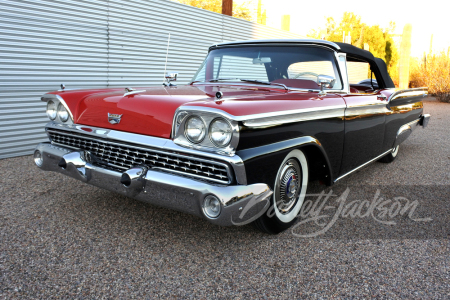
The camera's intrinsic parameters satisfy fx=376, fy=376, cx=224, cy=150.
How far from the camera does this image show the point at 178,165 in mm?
2258

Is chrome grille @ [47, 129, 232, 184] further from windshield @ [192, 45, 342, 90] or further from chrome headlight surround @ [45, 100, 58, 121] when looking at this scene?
windshield @ [192, 45, 342, 90]

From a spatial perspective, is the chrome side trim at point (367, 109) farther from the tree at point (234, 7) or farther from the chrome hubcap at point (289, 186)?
the tree at point (234, 7)

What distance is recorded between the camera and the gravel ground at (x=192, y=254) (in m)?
Result: 2.05

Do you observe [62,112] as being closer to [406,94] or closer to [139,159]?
[139,159]

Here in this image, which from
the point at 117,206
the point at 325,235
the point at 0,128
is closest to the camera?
the point at 325,235

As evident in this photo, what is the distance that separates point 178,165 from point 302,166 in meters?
1.08

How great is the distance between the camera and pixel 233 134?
2049mm

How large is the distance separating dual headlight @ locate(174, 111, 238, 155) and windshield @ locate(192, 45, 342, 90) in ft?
4.24

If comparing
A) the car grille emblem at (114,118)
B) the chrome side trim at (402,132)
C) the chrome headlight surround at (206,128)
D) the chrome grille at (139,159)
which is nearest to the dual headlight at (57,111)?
the chrome grille at (139,159)

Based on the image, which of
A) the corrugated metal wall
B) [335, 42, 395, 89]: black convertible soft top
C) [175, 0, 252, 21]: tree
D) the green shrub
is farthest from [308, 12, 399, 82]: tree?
[335, 42, 395, 89]: black convertible soft top

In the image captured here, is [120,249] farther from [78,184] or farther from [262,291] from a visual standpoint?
[78,184]

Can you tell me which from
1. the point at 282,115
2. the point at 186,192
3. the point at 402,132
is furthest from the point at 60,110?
the point at 402,132

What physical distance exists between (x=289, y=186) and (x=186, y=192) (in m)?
0.90

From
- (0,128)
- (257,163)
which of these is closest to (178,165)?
(257,163)
